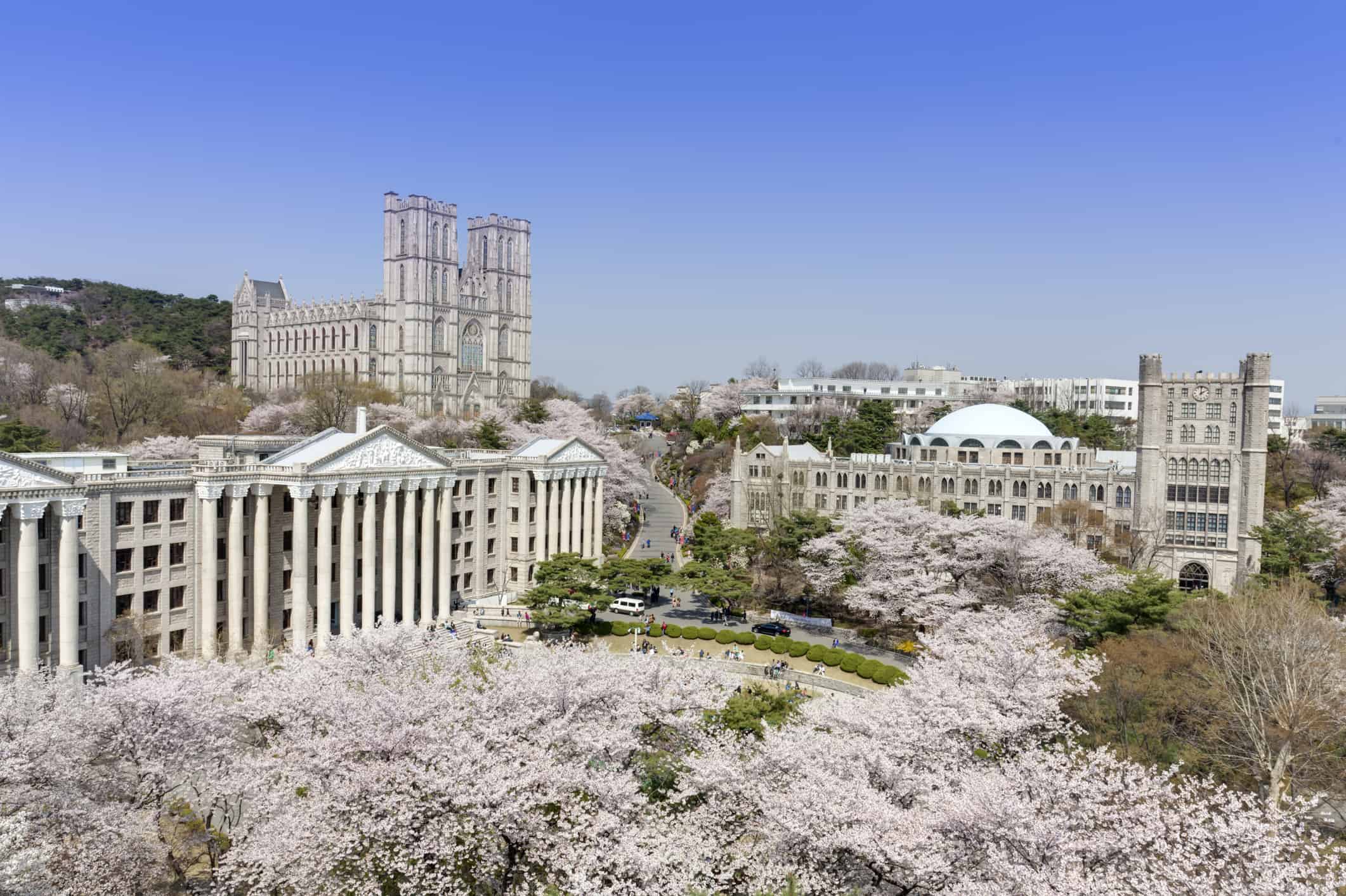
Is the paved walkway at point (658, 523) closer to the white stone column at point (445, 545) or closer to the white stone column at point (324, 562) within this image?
the white stone column at point (445, 545)

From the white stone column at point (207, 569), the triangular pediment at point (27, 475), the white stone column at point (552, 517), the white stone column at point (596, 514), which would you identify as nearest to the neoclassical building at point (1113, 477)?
the white stone column at point (596, 514)

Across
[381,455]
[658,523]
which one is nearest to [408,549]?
[381,455]

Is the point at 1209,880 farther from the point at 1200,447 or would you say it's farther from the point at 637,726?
the point at 1200,447

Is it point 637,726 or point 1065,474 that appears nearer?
point 637,726

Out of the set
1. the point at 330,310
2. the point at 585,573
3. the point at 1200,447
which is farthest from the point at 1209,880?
the point at 330,310

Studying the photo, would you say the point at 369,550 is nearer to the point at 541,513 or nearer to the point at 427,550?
the point at 427,550

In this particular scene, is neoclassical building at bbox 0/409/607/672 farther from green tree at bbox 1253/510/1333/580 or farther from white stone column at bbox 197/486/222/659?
green tree at bbox 1253/510/1333/580
